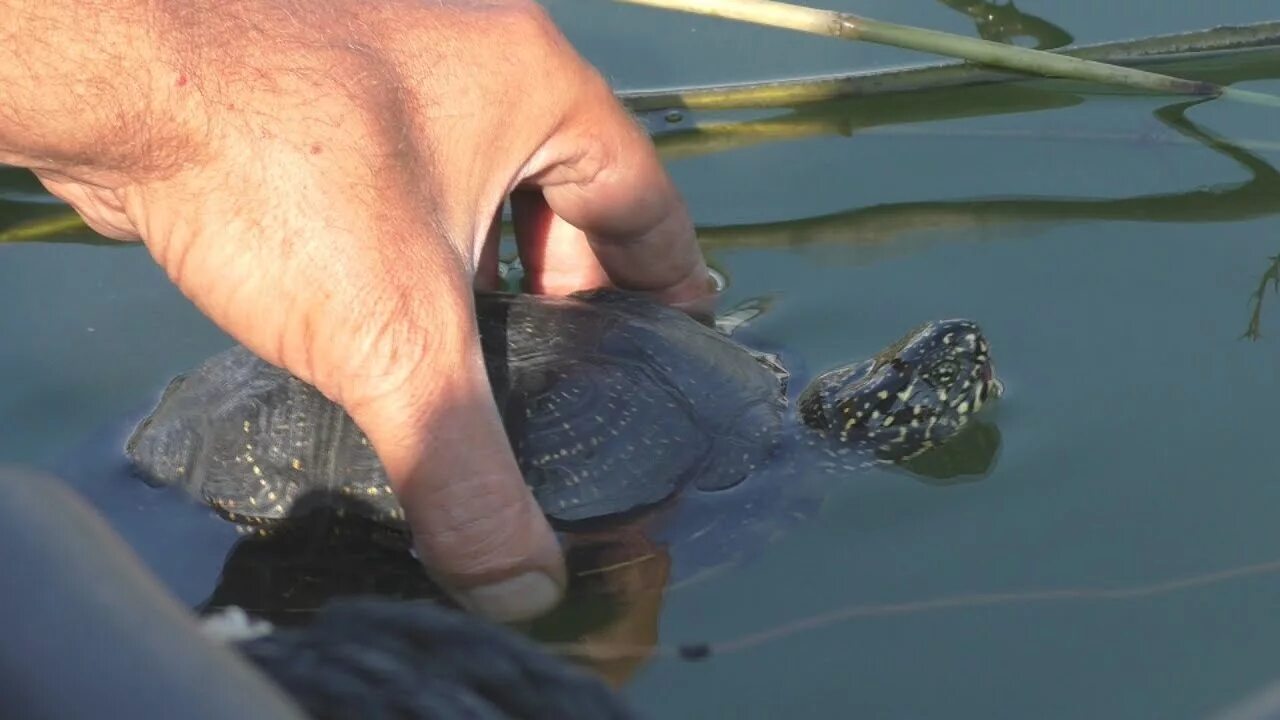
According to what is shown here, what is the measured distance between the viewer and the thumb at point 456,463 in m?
2.35

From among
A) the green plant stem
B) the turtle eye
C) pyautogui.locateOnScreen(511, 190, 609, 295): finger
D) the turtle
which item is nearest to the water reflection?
the turtle

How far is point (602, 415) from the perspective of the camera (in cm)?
292

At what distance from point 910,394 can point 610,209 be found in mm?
837

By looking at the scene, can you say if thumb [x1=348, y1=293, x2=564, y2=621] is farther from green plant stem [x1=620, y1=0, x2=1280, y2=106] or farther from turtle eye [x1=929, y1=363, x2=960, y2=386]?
green plant stem [x1=620, y1=0, x2=1280, y2=106]

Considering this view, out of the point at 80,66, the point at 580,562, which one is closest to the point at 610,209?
the point at 580,562

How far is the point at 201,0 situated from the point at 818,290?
73.7 inches

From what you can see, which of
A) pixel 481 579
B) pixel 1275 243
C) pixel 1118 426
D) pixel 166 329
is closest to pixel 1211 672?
pixel 1118 426

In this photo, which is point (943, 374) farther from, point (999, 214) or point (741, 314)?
point (999, 214)

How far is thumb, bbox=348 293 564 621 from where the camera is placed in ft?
7.70

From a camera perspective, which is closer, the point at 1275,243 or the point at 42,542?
the point at 42,542

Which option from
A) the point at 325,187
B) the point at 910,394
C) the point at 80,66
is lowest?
the point at 910,394

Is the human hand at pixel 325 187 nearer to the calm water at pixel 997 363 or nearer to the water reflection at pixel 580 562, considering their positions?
the water reflection at pixel 580 562

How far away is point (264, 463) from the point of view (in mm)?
2855

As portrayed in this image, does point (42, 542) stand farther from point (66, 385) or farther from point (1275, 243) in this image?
point (1275, 243)
